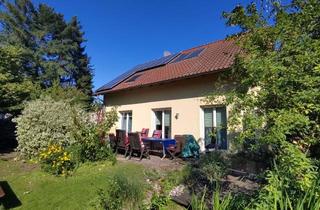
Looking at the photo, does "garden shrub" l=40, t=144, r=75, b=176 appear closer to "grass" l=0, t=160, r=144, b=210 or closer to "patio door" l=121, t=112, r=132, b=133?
"grass" l=0, t=160, r=144, b=210


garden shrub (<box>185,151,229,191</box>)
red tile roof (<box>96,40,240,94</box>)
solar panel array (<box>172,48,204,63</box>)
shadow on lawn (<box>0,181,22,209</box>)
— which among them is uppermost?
solar panel array (<box>172,48,204,63</box>)

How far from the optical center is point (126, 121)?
16.8m

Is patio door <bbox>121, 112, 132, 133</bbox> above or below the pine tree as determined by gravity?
below

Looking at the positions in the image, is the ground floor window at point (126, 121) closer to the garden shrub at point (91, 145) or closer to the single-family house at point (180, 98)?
the single-family house at point (180, 98)

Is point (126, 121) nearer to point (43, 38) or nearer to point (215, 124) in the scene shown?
point (215, 124)

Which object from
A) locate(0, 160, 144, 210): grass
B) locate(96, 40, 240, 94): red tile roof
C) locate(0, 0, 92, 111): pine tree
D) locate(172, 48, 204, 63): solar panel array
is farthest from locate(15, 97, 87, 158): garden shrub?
locate(0, 0, 92, 111): pine tree

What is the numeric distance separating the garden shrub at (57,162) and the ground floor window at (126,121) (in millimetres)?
7446

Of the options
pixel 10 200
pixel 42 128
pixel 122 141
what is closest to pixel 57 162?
pixel 10 200

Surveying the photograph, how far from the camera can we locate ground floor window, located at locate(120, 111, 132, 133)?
16438 mm

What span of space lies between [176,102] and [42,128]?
6.39 metres

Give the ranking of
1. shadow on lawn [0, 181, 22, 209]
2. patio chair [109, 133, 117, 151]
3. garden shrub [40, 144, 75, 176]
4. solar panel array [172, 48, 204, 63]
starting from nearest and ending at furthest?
1. shadow on lawn [0, 181, 22, 209]
2. garden shrub [40, 144, 75, 176]
3. patio chair [109, 133, 117, 151]
4. solar panel array [172, 48, 204, 63]

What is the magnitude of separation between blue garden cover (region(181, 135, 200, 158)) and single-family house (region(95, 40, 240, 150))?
0.61 m

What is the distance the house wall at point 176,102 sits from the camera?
11297 millimetres

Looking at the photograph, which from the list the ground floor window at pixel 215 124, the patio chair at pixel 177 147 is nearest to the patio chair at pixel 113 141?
the patio chair at pixel 177 147
